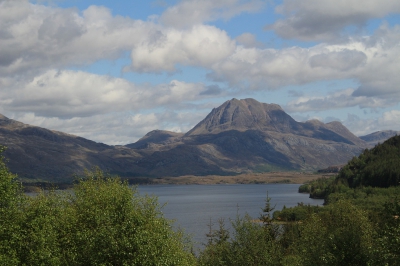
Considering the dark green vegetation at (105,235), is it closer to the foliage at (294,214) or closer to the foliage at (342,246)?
the foliage at (342,246)

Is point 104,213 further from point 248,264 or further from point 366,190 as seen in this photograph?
point 366,190

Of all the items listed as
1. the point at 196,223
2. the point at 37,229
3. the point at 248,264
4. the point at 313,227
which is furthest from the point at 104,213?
the point at 196,223

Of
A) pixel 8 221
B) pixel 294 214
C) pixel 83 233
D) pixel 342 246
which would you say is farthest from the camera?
pixel 294 214

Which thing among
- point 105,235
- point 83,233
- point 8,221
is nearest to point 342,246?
point 105,235

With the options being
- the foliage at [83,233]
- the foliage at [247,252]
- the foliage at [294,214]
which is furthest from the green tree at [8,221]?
the foliage at [294,214]

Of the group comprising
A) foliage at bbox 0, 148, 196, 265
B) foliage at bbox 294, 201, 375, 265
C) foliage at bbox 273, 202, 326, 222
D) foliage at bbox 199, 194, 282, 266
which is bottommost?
foliage at bbox 273, 202, 326, 222

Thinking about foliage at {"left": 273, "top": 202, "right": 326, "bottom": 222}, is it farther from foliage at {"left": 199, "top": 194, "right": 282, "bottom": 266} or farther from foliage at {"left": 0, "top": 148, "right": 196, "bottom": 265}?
foliage at {"left": 0, "top": 148, "right": 196, "bottom": 265}

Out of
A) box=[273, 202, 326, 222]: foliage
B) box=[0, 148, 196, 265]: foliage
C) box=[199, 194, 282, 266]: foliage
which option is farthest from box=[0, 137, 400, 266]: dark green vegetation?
box=[273, 202, 326, 222]: foliage

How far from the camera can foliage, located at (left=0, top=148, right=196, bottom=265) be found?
123 ft

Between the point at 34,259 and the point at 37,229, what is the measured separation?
8.58ft

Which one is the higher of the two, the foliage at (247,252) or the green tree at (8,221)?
the green tree at (8,221)

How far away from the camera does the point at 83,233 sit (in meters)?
40.3

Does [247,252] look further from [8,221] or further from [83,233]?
[8,221]

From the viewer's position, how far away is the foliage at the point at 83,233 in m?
37.6
